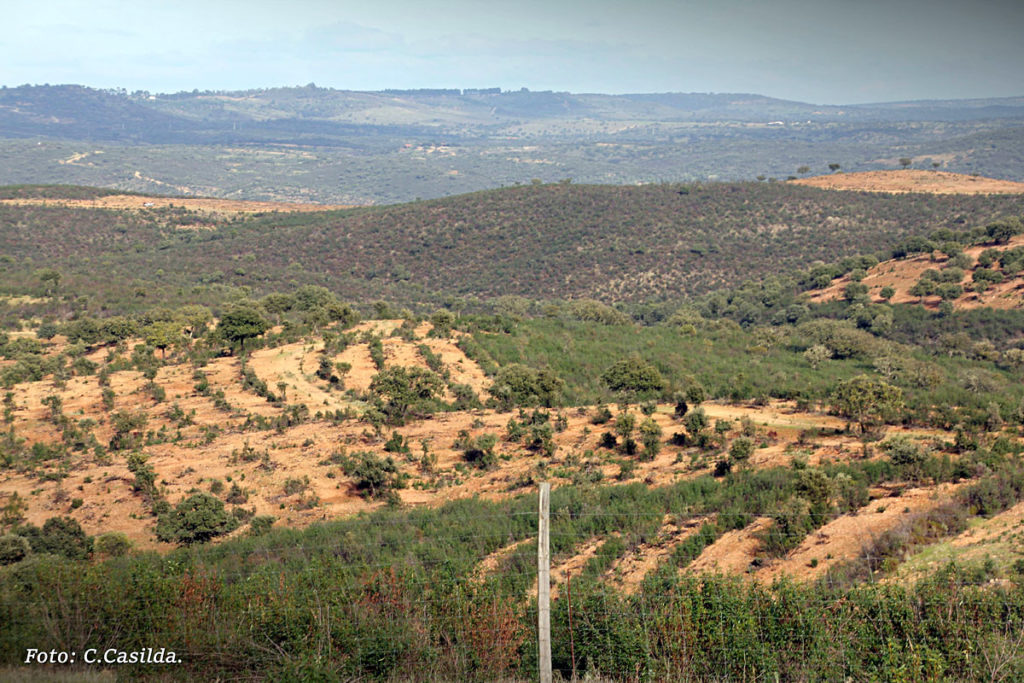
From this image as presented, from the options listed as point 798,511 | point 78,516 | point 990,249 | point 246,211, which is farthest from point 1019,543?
point 246,211

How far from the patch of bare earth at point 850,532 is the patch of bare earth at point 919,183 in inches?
3380

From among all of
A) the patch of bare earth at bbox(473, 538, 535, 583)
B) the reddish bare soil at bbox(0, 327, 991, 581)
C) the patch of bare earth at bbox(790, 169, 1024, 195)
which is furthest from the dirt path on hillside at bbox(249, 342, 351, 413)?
the patch of bare earth at bbox(790, 169, 1024, 195)

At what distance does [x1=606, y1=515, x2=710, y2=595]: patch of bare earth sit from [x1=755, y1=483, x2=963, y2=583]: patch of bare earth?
185cm

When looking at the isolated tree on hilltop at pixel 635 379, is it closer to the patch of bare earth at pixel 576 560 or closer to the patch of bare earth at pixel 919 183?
the patch of bare earth at pixel 576 560

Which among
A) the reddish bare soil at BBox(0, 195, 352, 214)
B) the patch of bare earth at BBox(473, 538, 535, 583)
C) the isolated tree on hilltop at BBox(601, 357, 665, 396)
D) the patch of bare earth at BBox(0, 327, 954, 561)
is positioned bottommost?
the patch of bare earth at BBox(0, 327, 954, 561)

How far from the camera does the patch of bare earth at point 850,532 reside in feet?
44.0

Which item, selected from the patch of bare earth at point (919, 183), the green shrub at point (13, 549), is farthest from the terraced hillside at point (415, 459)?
the patch of bare earth at point (919, 183)

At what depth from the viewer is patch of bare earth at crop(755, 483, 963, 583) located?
1340cm

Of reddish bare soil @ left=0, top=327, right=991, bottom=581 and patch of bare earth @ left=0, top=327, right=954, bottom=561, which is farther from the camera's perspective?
patch of bare earth @ left=0, top=327, right=954, bottom=561

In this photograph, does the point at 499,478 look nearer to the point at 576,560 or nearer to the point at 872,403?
the point at 576,560

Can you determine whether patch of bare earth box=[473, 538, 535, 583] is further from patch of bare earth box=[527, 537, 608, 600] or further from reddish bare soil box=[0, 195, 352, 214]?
reddish bare soil box=[0, 195, 352, 214]

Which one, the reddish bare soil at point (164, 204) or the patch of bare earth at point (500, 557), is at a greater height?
the reddish bare soil at point (164, 204)

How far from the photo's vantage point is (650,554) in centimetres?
1423

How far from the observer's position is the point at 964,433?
758 inches
